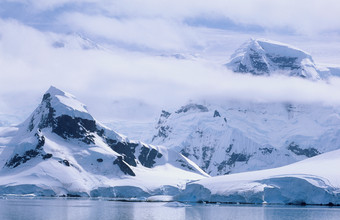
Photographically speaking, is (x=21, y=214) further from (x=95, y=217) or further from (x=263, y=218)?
(x=263, y=218)

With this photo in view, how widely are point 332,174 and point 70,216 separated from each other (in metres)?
79.0

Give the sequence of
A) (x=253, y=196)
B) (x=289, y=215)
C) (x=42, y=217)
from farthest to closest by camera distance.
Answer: (x=253, y=196) → (x=289, y=215) → (x=42, y=217)

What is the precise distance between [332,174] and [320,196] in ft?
25.8

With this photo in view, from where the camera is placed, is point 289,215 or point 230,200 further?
point 230,200

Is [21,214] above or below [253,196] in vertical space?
below

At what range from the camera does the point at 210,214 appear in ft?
492

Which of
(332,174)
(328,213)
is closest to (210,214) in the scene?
(328,213)

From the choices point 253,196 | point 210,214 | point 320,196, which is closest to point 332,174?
point 320,196

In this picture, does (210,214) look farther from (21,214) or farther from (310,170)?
(310,170)

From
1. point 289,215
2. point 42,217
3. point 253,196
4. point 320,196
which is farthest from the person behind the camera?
point 253,196

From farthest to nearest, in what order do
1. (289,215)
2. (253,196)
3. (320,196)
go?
(253,196) → (320,196) → (289,215)

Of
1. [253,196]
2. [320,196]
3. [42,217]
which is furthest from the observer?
[253,196]

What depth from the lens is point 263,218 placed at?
138 meters

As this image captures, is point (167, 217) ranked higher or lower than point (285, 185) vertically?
lower
